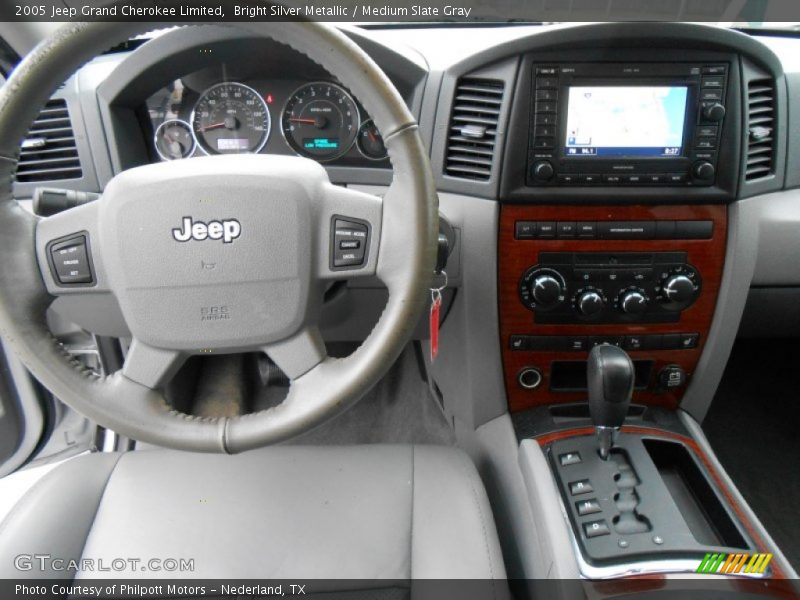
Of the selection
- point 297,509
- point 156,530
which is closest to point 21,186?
point 156,530

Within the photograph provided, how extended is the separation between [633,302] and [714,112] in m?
0.42

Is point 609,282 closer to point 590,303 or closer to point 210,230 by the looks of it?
point 590,303

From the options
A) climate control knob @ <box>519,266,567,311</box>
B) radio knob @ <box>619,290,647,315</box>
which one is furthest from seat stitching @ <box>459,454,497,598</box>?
radio knob @ <box>619,290,647,315</box>

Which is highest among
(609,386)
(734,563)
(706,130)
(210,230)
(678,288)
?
(706,130)

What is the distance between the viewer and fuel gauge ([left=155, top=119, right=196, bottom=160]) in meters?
1.34

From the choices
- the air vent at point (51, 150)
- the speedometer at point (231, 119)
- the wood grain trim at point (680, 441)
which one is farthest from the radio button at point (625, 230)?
the air vent at point (51, 150)

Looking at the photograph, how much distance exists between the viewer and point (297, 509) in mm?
1075

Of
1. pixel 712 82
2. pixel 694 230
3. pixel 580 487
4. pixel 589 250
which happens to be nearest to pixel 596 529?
pixel 580 487

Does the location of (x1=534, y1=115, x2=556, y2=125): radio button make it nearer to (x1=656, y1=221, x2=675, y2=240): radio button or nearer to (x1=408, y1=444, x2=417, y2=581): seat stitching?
(x1=656, y1=221, x2=675, y2=240): radio button

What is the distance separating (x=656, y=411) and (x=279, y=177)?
1.08 m

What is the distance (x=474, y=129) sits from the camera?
4.05 ft

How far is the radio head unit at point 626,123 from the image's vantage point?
1.18 meters

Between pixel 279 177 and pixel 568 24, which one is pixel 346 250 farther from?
pixel 568 24

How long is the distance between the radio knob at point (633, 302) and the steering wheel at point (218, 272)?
645mm
